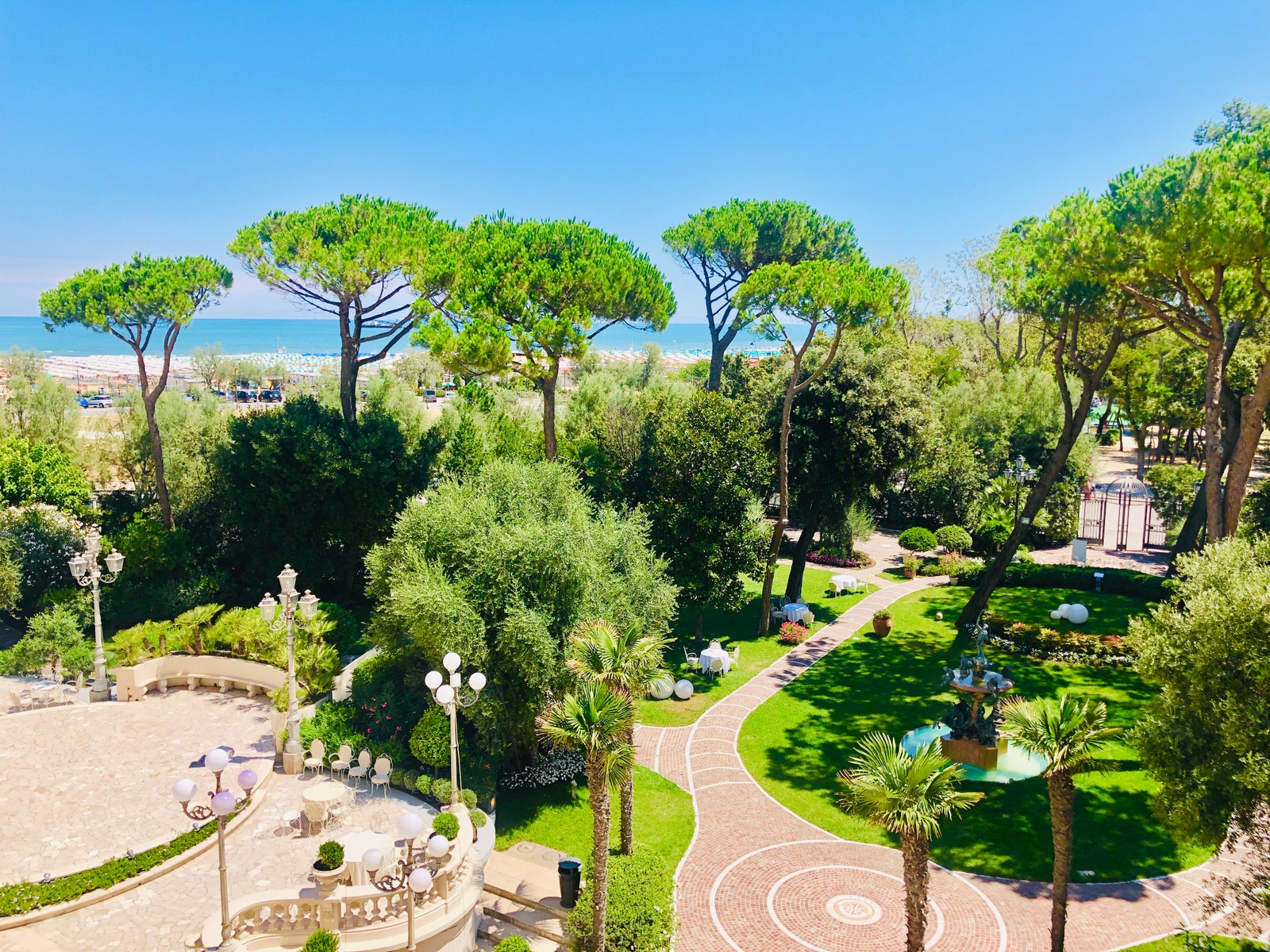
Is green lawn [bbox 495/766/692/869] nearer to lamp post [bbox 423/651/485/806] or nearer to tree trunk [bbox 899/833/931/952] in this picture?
lamp post [bbox 423/651/485/806]

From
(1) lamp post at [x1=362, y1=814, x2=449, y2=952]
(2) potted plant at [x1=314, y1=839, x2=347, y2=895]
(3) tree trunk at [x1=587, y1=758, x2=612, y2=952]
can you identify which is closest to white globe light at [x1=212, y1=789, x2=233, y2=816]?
(1) lamp post at [x1=362, y1=814, x2=449, y2=952]

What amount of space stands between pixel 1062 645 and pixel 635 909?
1827 centimetres

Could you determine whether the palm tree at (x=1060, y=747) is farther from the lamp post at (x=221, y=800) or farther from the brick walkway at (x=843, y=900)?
the lamp post at (x=221, y=800)

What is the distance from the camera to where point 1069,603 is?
2831 centimetres

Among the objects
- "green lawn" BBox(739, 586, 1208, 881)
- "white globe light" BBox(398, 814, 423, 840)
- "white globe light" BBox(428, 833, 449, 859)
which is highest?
"white globe light" BBox(398, 814, 423, 840)

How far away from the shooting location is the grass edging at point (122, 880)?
42.4ft

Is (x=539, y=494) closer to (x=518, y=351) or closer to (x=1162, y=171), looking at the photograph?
(x=518, y=351)

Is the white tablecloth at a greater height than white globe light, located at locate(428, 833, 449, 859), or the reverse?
white globe light, located at locate(428, 833, 449, 859)

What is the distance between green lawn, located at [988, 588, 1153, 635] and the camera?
89.2 ft

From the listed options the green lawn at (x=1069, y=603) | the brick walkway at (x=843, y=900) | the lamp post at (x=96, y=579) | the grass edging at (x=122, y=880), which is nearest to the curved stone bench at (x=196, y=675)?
the lamp post at (x=96, y=579)

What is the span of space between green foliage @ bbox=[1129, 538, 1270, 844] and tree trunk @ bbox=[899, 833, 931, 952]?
398 cm

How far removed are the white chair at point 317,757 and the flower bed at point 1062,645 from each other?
20.6 meters

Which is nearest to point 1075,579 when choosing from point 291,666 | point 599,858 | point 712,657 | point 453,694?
point 712,657

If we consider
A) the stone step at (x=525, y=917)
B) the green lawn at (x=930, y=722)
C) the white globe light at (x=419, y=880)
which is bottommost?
the stone step at (x=525, y=917)
